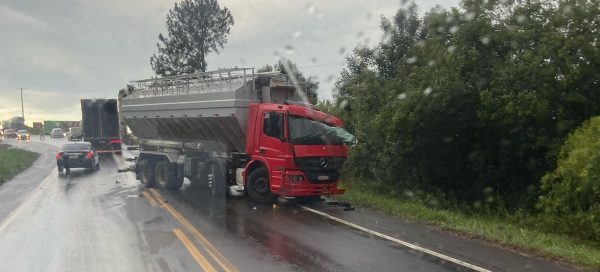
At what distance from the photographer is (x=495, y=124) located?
14.6 meters

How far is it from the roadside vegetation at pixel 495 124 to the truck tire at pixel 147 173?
7221mm

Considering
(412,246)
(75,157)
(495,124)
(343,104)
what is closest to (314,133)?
(495,124)

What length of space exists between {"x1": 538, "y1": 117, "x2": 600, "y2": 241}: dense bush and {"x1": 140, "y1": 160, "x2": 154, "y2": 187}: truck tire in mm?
12720

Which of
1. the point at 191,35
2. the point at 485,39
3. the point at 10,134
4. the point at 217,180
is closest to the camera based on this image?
the point at 485,39

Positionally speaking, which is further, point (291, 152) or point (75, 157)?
point (75, 157)

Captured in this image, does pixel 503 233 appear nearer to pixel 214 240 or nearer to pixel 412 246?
pixel 412 246

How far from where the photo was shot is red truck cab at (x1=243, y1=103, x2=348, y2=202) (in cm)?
1347

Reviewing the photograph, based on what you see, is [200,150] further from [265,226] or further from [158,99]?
[265,226]

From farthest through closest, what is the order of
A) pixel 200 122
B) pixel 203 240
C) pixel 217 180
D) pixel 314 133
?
pixel 200 122 < pixel 217 180 < pixel 314 133 < pixel 203 240

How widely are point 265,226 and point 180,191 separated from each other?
22.8 feet

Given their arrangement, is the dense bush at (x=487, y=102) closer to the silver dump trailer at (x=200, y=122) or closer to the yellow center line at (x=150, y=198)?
the silver dump trailer at (x=200, y=122)

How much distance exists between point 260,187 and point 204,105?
3.10 metres

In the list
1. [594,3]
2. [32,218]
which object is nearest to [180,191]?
[32,218]

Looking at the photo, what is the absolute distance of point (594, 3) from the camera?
13812mm
